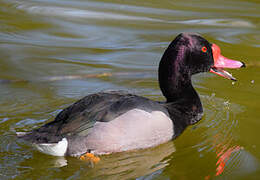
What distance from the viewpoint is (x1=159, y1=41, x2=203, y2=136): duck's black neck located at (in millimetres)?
5312

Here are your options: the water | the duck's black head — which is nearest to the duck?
the water

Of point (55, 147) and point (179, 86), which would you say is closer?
point (55, 147)

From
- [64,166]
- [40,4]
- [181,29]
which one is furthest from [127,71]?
[40,4]

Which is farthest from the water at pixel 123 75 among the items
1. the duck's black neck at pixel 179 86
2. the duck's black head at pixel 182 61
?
the duck's black head at pixel 182 61

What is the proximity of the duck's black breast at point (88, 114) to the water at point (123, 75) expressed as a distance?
9.2 inches

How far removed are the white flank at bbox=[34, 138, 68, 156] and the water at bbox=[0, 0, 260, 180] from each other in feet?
0.25

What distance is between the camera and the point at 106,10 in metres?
10.1

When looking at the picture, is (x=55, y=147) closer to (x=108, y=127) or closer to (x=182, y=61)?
(x=108, y=127)

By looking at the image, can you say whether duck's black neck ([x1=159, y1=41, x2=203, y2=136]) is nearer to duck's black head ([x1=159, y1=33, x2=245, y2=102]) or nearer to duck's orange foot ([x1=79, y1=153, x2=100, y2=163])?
duck's black head ([x1=159, y1=33, x2=245, y2=102])

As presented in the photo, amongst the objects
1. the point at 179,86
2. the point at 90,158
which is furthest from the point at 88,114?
the point at 179,86

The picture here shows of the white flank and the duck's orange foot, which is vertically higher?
the white flank

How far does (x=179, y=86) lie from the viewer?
540 cm

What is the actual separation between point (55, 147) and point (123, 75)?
2.54 m

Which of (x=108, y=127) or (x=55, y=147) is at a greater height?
(x=108, y=127)
